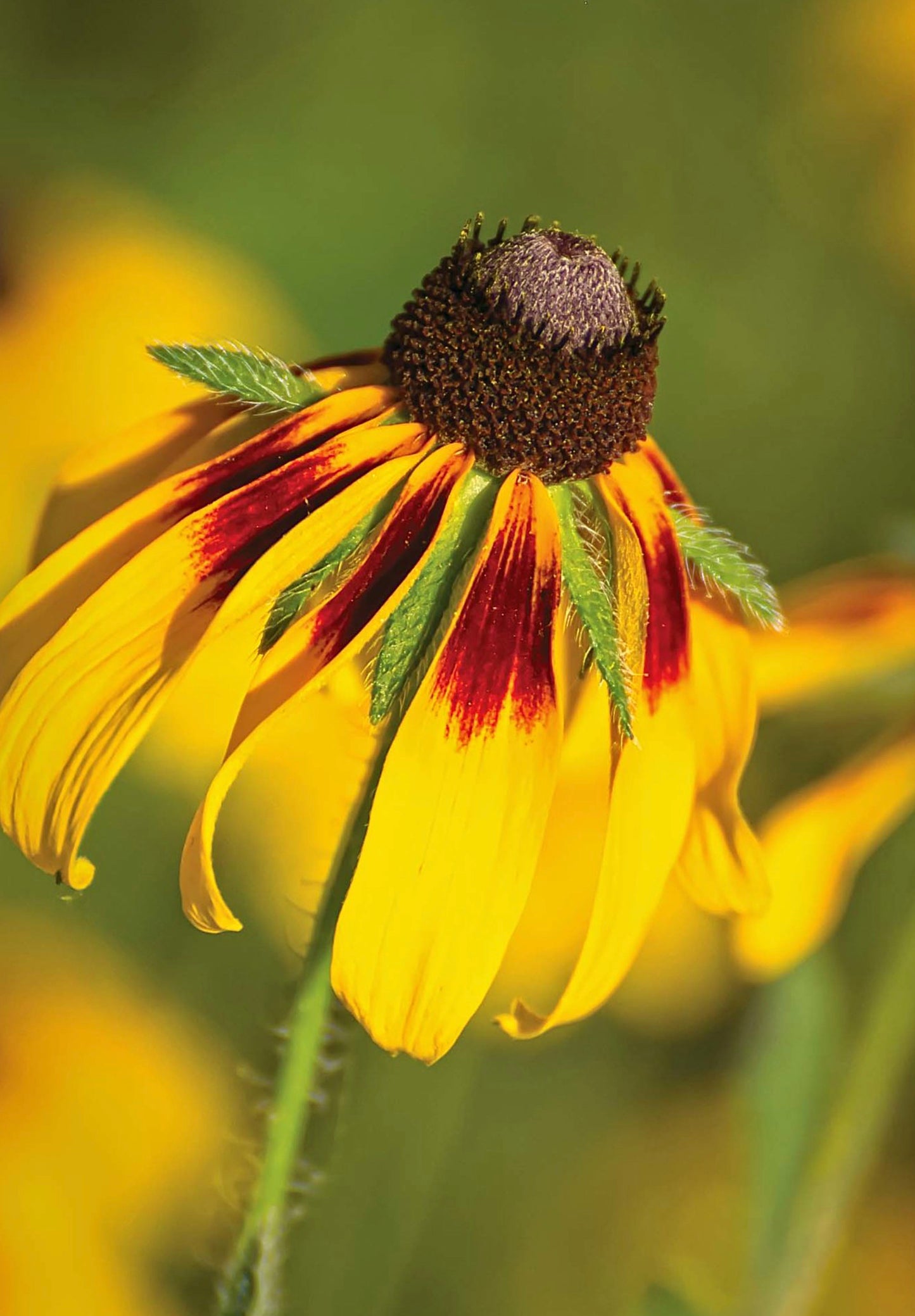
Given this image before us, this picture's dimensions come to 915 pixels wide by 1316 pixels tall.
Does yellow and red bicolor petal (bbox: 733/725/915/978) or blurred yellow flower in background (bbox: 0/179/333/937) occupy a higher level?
blurred yellow flower in background (bbox: 0/179/333/937)

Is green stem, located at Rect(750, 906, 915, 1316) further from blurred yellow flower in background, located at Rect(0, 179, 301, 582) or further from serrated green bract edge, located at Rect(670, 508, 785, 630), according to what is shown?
blurred yellow flower in background, located at Rect(0, 179, 301, 582)

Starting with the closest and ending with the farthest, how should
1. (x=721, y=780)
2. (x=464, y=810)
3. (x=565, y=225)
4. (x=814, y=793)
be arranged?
(x=464, y=810) < (x=721, y=780) < (x=814, y=793) < (x=565, y=225)

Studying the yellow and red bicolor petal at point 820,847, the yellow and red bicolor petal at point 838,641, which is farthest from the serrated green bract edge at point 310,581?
the yellow and red bicolor petal at point 820,847

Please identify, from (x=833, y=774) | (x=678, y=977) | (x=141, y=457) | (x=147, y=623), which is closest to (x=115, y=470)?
(x=141, y=457)

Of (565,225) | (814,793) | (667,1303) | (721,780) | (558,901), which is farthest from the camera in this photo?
(565,225)

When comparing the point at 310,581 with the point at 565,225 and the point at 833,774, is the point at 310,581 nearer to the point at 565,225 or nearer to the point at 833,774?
the point at 833,774

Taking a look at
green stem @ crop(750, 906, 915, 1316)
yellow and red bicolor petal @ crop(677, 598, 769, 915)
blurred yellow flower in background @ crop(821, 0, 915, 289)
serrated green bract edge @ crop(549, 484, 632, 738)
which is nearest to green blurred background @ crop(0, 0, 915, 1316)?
blurred yellow flower in background @ crop(821, 0, 915, 289)
